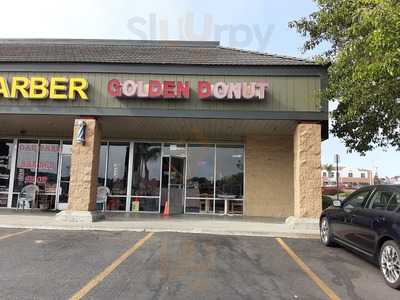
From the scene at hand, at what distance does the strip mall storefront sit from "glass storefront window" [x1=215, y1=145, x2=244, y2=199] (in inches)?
1.7

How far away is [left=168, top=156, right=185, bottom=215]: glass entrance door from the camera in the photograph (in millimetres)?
15602

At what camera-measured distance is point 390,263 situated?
5781 millimetres

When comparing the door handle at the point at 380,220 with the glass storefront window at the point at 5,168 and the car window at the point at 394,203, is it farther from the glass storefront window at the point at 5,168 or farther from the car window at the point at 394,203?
the glass storefront window at the point at 5,168

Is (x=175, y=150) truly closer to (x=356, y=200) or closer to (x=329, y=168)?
(x=356, y=200)

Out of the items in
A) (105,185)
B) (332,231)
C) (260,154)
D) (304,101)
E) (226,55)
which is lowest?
(332,231)

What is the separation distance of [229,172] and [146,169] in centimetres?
356

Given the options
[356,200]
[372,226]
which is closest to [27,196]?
[356,200]

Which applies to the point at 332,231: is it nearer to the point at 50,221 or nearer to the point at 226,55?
the point at 226,55

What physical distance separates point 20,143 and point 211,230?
10.5m

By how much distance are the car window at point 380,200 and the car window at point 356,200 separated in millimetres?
320

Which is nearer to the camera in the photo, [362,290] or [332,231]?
[362,290]

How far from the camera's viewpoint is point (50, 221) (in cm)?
1155

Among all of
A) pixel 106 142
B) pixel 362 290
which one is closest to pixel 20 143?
pixel 106 142

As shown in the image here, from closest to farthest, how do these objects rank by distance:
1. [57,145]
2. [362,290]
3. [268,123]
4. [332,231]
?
1. [362,290]
2. [332,231]
3. [268,123]
4. [57,145]
